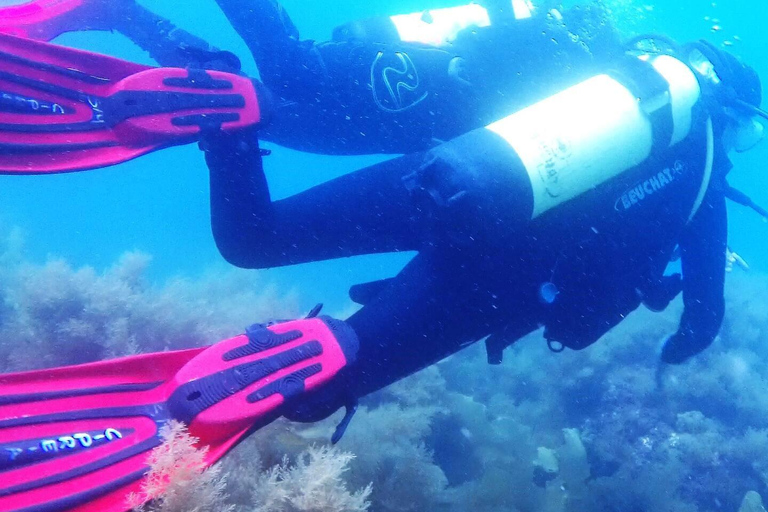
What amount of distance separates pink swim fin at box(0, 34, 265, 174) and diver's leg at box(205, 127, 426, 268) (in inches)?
15.0

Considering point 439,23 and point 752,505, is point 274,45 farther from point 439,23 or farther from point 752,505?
point 752,505

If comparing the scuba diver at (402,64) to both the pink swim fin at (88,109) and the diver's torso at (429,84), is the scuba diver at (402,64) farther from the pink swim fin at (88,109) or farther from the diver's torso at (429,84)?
the pink swim fin at (88,109)

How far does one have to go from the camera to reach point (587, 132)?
2.67 meters

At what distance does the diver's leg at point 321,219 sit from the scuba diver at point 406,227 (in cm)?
1

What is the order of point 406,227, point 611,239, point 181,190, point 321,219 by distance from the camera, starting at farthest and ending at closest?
point 181,190
point 406,227
point 321,219
point 611,239

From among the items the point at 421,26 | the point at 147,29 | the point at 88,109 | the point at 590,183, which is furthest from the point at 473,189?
the point at 147,29

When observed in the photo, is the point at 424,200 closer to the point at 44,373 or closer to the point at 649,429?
the point at 44,373

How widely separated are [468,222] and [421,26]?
288cm

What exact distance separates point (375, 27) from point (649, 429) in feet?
22.1

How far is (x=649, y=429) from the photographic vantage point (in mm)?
7148

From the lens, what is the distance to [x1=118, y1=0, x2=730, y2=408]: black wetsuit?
8.13 ft

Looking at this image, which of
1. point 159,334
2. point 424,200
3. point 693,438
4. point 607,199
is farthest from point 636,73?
point 693,438

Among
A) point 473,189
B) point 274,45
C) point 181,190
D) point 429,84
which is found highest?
point 274,45

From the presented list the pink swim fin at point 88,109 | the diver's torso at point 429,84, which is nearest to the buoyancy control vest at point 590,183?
the diver's torso at point 429,84
